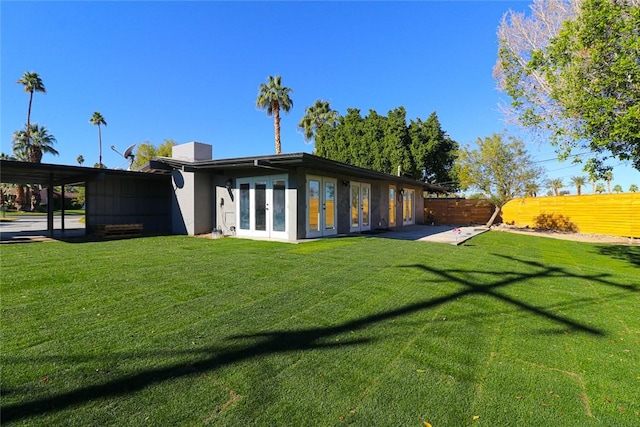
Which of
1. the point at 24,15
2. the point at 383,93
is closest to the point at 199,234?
the point at 24,15

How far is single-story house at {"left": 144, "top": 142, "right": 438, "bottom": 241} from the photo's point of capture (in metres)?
A: 10.2

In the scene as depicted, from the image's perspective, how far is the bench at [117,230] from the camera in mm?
10938

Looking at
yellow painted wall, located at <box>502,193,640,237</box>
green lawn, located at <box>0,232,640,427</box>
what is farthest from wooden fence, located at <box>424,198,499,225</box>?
green lawn, located at <box>0,232,640,427</box>

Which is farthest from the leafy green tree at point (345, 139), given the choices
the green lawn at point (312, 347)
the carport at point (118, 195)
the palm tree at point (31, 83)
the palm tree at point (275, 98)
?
the palm tree at point (31, 83)

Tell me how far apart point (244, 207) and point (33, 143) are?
35625 mm

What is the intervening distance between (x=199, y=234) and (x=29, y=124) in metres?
34.6

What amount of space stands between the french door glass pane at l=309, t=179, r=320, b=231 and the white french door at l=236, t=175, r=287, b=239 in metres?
0.86

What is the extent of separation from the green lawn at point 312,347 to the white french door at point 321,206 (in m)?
5.26

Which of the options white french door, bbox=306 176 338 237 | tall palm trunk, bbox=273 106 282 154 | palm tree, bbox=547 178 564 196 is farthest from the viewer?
tall palm trunk, bbox=273 106 282 154

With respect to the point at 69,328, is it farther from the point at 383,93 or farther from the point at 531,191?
the point at 383,93

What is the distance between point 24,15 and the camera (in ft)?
26.3

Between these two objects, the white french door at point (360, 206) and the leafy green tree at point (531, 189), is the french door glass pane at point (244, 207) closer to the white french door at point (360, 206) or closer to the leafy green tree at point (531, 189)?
the white french door at point (360, 206)

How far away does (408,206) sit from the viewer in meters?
18.5

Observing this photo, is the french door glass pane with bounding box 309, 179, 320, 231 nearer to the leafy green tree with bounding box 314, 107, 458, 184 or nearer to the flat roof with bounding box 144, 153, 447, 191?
the flat roof with bounding box 144, 153, 447, 191
